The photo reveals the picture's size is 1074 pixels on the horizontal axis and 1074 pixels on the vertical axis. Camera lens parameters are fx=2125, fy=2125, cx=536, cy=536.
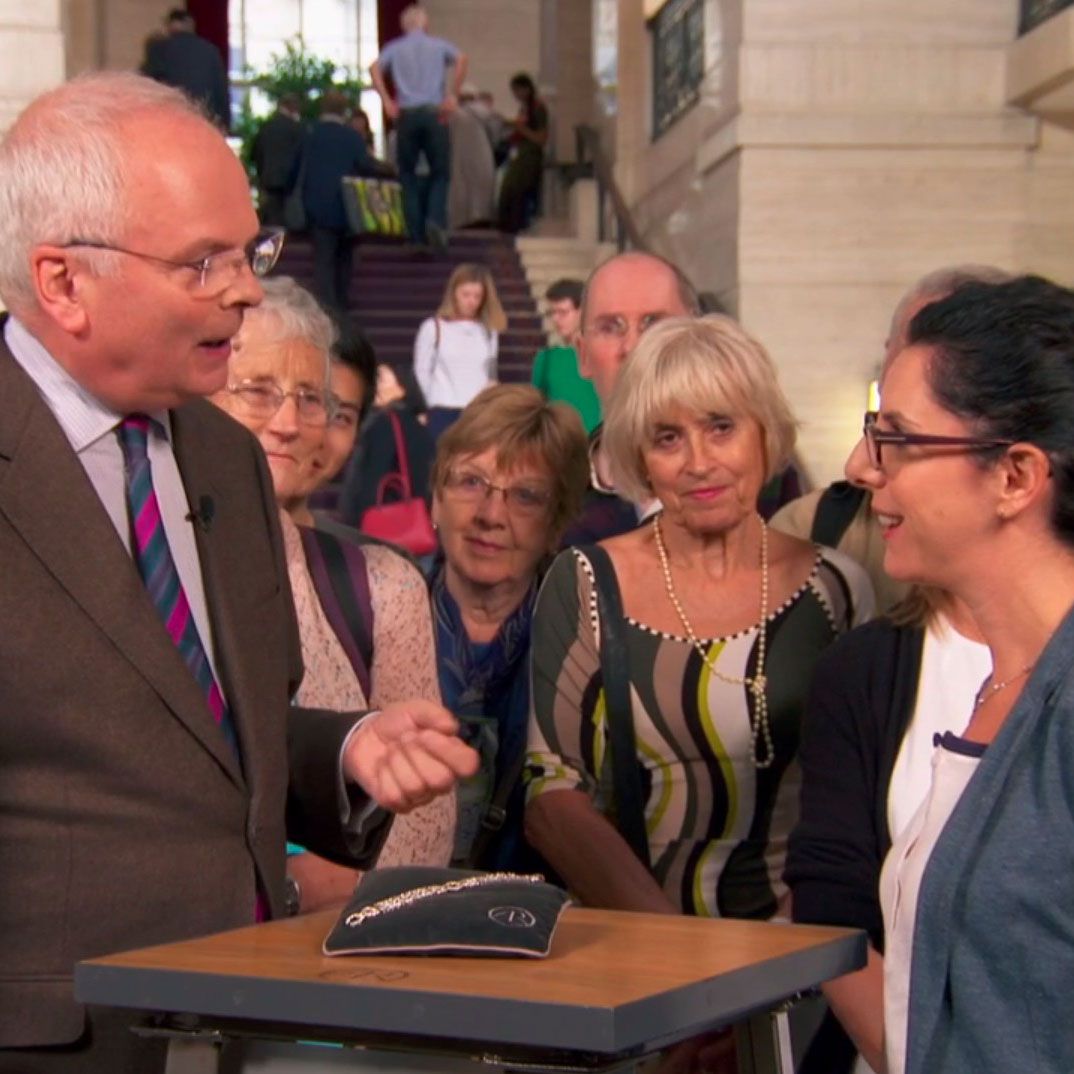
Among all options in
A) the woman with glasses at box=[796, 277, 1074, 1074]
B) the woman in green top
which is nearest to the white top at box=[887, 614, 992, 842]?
the woman with glasses at box=[796, 277, 1074, 1074]

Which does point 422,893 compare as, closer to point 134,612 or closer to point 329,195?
point 134,612

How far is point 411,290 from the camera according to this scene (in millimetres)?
16469

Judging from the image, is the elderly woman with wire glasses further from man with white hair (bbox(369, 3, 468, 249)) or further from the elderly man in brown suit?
man with white hair (bbox(369, 3, 468, 249))

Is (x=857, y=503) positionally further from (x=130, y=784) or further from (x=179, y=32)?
(x=179, y=32)

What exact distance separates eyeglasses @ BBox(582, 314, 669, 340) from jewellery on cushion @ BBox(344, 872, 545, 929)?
2906 millimetres

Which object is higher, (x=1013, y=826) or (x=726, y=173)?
(x=726, y=173)

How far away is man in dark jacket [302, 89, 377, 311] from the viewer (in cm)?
1538

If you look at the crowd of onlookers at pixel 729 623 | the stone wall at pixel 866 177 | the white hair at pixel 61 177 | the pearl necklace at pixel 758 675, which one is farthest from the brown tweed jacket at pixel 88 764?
the stone wall at pixel 866 177

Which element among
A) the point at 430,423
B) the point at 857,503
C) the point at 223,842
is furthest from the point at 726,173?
the point at 223,842

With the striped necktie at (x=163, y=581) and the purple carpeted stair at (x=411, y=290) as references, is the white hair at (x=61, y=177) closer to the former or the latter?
the striped necktie at (x=163, y=581)

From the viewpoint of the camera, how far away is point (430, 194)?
1683cm

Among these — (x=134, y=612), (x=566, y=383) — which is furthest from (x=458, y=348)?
(x=134, y=612)

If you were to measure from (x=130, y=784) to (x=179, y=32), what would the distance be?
14554mm

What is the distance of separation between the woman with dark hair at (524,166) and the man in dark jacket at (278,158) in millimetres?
3389
